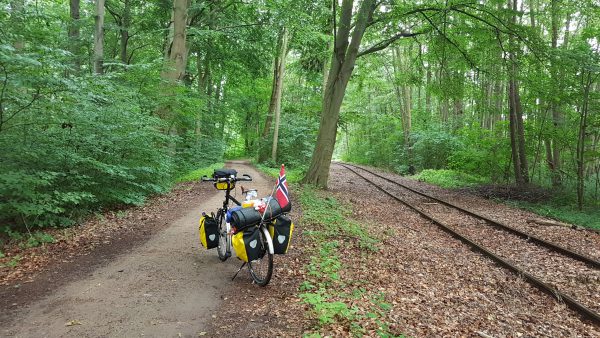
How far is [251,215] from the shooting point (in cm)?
472

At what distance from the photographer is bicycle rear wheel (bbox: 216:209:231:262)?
5.90 m

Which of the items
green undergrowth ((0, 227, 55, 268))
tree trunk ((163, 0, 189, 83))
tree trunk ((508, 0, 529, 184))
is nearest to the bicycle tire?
green undergrowth ((0, 227, 55, 268))

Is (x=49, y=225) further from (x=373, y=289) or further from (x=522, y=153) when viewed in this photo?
(x=522, y=153)

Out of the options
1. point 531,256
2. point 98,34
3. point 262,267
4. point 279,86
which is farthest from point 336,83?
point 262,267

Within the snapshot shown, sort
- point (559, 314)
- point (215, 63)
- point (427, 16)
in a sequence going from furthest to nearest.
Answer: point (215, 63) < point (427, 16) < point (559, 314)

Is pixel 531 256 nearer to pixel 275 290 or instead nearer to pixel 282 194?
pixel 275 290

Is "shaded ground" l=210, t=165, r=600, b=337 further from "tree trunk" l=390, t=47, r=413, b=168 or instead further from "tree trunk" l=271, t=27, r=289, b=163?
"tree trunk" l=390, t=47, r=413, b=168

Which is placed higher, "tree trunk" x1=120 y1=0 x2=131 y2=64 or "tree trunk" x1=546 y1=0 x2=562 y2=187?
"tree trunk" x1=120 y1=0 x2=131 y2=64

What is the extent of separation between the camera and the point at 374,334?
4.02 meters

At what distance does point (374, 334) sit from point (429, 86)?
1416 centimetres

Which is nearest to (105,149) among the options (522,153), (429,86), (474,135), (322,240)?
(322,240)

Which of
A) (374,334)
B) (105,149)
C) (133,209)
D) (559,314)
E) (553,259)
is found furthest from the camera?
(133,209)

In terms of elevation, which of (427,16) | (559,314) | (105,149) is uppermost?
(427,16)

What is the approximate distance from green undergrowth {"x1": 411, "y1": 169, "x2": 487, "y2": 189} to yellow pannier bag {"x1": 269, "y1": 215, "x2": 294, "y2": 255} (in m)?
16.2
